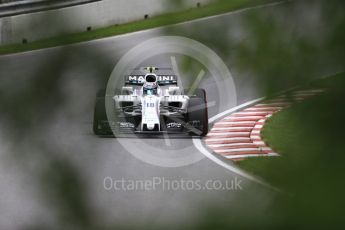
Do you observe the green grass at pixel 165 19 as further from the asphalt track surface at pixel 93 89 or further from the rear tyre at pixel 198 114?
the rear tyre at pixel 198 114

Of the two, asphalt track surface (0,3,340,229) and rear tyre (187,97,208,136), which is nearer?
asphalt track surface (0,3,340,229)

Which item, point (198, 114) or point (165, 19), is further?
point (198, 114)

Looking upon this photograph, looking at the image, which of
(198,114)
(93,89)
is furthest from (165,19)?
(198,114)

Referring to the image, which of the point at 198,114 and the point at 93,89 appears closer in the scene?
the point at 93,89

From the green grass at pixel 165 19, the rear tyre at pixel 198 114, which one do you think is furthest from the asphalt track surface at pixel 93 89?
the rear tyre at pixel 198 114

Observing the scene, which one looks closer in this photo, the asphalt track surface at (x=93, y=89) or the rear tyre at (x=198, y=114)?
the asphalt track surface at (x=93, y=89)

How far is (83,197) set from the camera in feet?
3.42

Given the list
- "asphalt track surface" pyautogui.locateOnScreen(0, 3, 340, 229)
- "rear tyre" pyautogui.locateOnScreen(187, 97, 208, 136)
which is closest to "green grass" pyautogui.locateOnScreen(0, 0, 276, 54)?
"asphalt track surface" pyautogui.locateOnScreen(0, 3, 340, 229)

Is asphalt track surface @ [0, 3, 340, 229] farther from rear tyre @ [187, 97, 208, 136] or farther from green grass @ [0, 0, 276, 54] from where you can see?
rear tyre @ [187, 97, 208, 136]

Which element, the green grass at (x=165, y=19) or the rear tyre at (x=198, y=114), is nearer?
the green grass at (x=165, y=19)

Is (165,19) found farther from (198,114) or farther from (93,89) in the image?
(198,114)

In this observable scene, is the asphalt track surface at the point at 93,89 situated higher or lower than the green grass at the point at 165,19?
lower

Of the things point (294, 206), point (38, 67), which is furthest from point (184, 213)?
point (38, 67)

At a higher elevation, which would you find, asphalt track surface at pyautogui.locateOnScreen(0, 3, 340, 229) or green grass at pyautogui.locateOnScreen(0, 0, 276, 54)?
green grass at pyautogui.locateOnScreen(0, 0, 276, 54)
